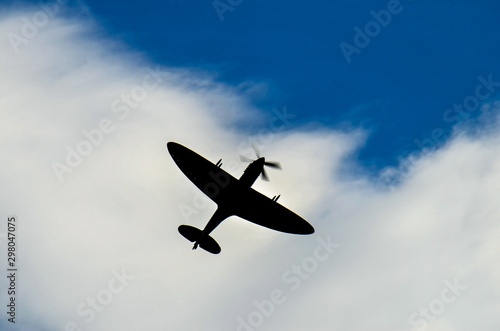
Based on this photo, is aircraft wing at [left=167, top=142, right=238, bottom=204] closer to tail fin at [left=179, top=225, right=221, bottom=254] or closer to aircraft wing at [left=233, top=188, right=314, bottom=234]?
aircraft wing at [left=233, top=188, right=314, bottom=234]

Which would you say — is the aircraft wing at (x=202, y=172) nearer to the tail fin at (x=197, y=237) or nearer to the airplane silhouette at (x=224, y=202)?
the airplane silhouette at (x=224, y=202)

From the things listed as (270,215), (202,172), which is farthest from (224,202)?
(270,215)

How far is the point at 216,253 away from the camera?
172ft

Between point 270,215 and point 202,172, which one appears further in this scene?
point 270,215

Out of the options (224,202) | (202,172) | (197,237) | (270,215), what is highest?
(270,215)

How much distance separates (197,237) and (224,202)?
13.3 ft

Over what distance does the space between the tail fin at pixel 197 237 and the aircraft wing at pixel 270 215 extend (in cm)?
356

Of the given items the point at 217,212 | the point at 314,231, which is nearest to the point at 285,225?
the point at 314,231

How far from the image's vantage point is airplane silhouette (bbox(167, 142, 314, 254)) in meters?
50.1

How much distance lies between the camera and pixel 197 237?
2046 inches

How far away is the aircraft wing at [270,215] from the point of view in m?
52.0

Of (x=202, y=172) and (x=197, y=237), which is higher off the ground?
(x=202, y=172)

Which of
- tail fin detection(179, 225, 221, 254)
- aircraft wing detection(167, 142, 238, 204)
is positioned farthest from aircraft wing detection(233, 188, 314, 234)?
tail fin detection(179, 225, 221, 254)

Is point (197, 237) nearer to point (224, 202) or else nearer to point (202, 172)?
point (224, 202)
